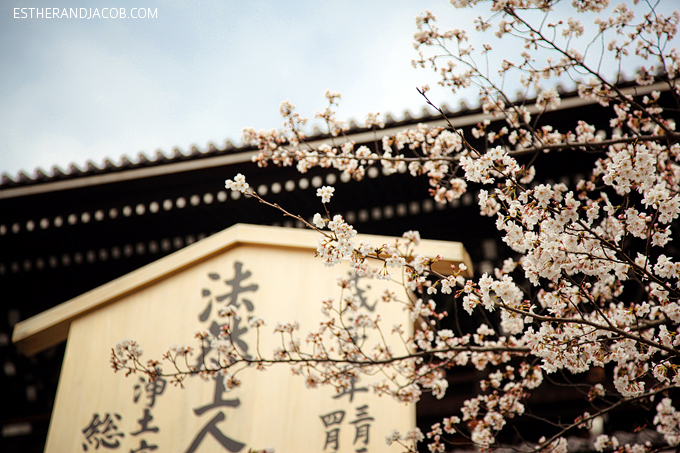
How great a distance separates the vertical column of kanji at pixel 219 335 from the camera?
3.89 m

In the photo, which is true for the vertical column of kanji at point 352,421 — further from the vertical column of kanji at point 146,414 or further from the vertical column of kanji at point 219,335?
the vertical column of kanji at point 146,414

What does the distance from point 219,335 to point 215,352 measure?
68 centimetres

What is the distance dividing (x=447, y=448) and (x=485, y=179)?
3149mm

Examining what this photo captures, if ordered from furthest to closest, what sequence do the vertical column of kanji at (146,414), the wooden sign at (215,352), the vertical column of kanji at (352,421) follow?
1. the vertical column of kanji at (146,414)
2. the wooden sign at (215,352)
3. the vertical column of kanji at (352,421)

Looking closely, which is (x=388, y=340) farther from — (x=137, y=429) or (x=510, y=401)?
(x=137, y=429)

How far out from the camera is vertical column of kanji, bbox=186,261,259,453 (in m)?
3.89

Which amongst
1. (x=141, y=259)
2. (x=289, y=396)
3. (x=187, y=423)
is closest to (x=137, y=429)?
(x=187, y=423)

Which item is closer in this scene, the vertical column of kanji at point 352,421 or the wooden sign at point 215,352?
the vertical column of kanji at point 352,421

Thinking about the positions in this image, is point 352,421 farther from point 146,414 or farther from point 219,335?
point 146,414

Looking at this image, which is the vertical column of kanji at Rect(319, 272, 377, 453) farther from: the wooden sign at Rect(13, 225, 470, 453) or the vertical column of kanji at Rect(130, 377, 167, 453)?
the vertical column of kanji at Rect(130, 377, 167, 453)

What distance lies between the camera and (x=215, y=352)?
4.22 meters

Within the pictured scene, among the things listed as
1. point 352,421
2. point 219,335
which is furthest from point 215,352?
point 352,421

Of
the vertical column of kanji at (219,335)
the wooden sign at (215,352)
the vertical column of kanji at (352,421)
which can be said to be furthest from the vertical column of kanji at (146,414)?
the vertical column of kanji at (352,421)

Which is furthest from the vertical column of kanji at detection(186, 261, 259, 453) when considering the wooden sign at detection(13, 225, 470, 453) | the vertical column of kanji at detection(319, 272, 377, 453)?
the vertical column of kanji at detection(319, 272, 377, 453)
